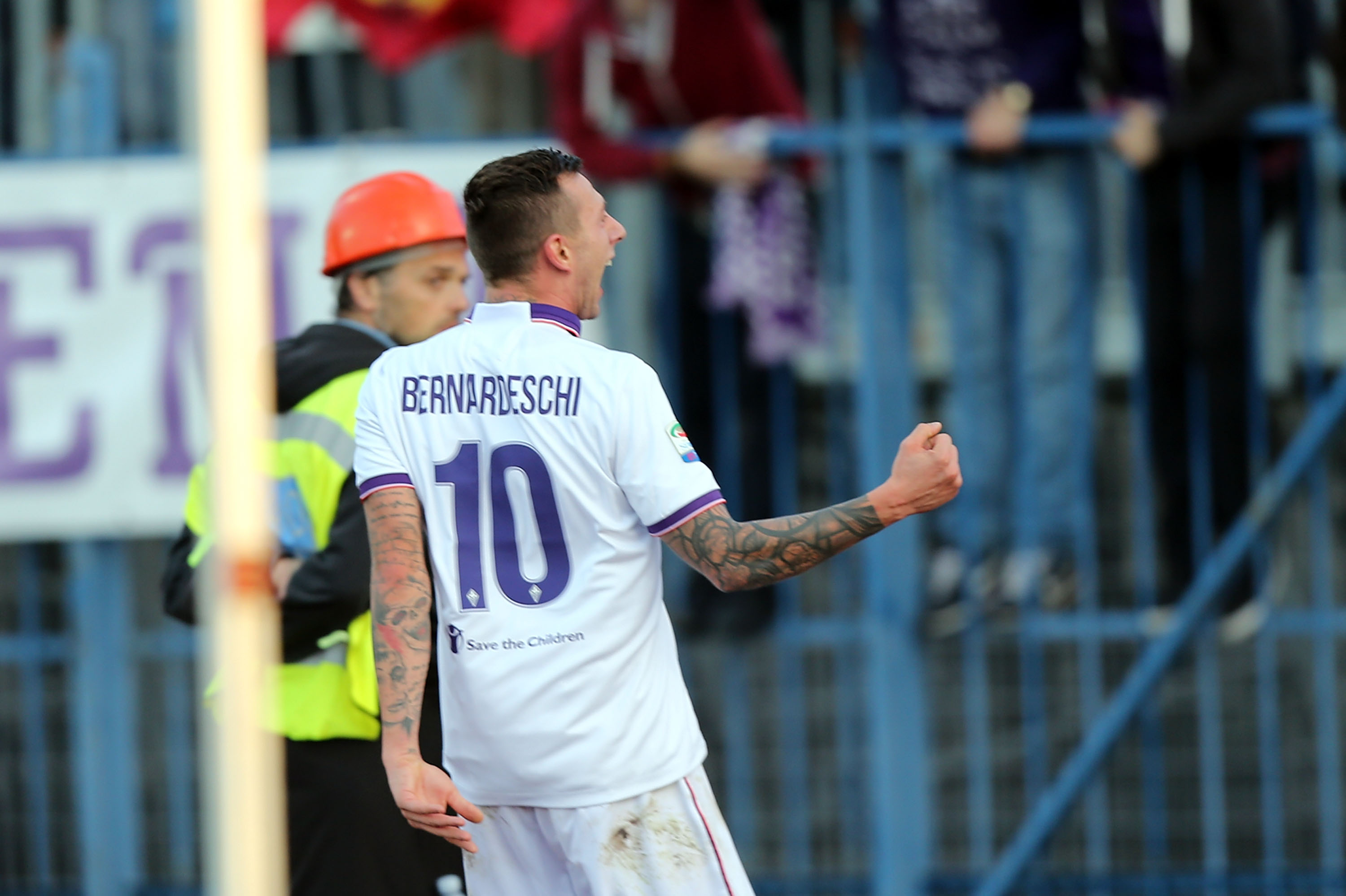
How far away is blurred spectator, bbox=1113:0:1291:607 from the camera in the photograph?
5293 mm

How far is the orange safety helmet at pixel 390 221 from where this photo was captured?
3770mm

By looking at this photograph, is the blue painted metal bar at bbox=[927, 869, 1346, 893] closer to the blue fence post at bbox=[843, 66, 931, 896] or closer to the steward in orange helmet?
the blue fence post at bbox=[843, 66, 931, 896]

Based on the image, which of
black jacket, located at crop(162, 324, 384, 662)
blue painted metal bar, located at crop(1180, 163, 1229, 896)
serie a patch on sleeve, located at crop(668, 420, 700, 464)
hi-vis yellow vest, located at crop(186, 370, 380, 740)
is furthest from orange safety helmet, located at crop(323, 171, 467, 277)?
blue painted metal bar, located at crop(1180, 163, 1229, 896)

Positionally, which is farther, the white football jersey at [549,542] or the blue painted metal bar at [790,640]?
the blue painted metal bar at [790,640]

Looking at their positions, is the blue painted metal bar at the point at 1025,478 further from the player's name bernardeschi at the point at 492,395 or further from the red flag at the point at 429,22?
the player's name bernardeschi at the point at 492,395

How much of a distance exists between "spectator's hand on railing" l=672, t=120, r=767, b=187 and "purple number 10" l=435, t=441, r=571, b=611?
2633mm

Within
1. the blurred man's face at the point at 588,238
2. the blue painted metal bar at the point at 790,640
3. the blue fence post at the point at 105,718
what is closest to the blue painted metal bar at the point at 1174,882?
the blue painted metal bar at the point at 790,640

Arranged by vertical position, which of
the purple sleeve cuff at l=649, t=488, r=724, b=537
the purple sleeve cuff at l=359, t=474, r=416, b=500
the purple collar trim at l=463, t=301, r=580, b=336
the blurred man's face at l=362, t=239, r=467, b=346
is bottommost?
the purple sleeve cuff at l=649, t=488, r=724, b=537

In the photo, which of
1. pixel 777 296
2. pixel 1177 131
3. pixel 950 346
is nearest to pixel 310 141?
pixel 777 296

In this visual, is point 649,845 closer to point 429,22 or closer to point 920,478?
point 920,478

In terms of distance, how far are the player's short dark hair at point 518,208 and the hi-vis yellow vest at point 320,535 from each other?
667 millimetres

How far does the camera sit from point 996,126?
5371mm

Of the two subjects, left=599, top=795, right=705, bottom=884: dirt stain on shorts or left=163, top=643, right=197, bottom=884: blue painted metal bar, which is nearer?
left=599, top=795, right=705, bottom=884: dirt stain on shorts

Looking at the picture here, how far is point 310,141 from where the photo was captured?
22.3 feet
